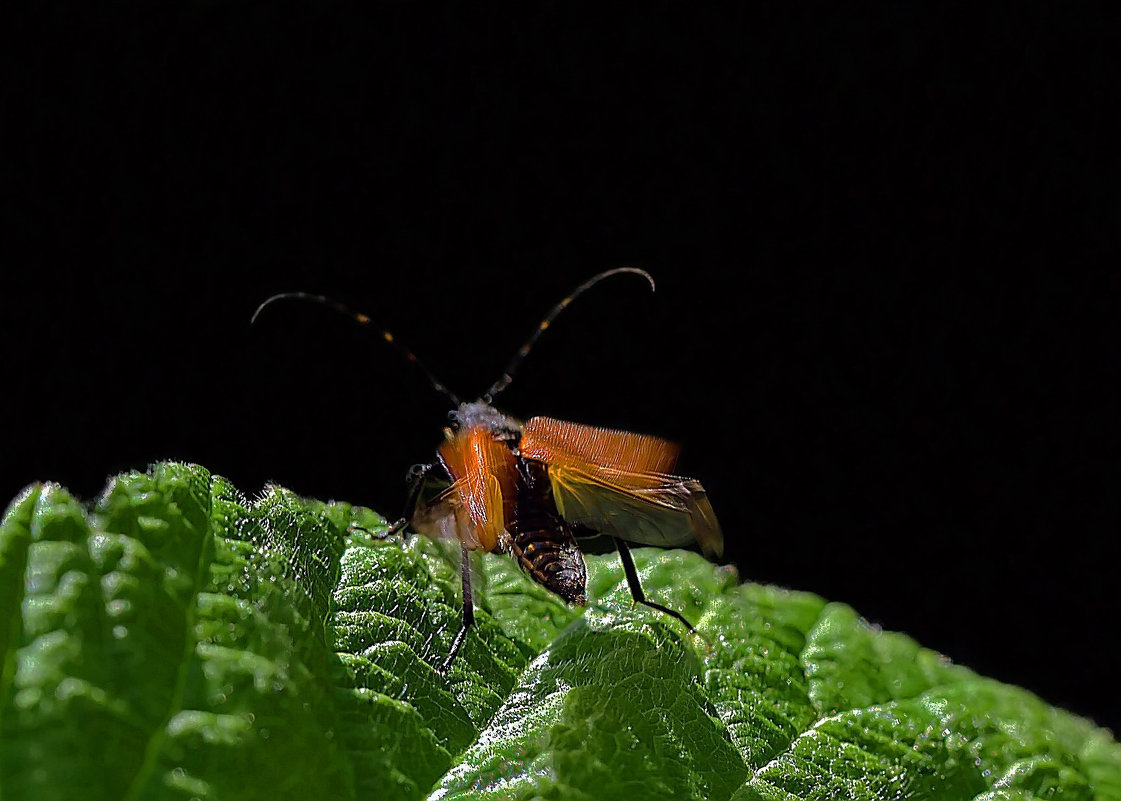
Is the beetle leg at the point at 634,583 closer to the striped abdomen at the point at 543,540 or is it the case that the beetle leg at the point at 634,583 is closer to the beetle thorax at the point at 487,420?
the striped abdomen at the point at 543,540

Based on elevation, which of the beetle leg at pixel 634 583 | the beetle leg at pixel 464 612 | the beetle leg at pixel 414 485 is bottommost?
the beetle leg at pixel 634 583

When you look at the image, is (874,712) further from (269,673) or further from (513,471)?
(269,673)

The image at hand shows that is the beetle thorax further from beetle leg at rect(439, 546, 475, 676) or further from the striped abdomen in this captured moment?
beetle leg at rect(439, 546, 475, 676)

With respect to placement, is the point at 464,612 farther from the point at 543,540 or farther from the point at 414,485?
the point at 414,485

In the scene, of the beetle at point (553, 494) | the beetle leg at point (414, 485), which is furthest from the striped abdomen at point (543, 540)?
the beetle leg at point (414, 485)

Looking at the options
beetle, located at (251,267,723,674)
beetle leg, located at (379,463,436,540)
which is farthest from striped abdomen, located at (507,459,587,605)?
beetle leg, located at (379,463,436,540)

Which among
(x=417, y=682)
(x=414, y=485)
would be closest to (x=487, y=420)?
(x=414, y=485)
